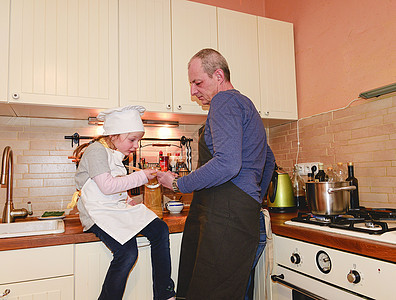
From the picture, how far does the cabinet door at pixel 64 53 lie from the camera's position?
1681mm

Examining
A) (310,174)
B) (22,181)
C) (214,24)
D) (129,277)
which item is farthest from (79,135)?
(310,174)

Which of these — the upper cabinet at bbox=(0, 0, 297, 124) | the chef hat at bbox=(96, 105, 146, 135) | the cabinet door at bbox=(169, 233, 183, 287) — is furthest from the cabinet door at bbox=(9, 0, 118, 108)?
the cabinet door at bbox=(169, 233, 183, 287)

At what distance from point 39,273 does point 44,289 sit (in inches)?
3.0

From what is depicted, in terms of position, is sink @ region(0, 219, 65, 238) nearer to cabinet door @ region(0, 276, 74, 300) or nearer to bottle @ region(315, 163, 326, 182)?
cabinet door @ region(0, 276, 74, 300)

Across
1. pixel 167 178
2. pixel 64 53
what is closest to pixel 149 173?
pixel 167 178

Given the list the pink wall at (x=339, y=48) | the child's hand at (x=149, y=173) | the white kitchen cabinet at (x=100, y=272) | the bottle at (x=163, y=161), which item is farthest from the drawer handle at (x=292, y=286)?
the pink wall at (x=339, y=48)

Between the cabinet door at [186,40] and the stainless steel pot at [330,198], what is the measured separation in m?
0.92

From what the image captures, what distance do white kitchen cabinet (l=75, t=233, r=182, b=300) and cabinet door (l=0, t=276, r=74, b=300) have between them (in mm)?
38

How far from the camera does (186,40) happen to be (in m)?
2.07

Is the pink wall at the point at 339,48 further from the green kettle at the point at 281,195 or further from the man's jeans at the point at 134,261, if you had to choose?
the man's jeans at the point at 134,261

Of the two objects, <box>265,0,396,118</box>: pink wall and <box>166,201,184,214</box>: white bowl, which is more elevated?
<box>265,0,396,118</box>: pink wall

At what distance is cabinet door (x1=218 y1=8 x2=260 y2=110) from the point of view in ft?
7.16

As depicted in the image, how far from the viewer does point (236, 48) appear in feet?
7.24

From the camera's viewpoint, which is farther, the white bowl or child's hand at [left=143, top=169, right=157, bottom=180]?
the white bowl
